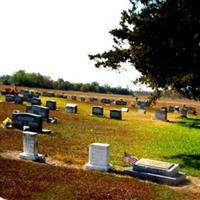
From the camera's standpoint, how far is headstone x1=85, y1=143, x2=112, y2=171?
19953 mm

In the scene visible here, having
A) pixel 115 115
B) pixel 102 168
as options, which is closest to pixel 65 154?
pixel 102 168

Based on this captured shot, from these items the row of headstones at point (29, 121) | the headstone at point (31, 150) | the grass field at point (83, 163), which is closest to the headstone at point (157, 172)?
the grass field at point (83, 163)

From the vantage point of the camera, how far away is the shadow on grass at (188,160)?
76.9 ft

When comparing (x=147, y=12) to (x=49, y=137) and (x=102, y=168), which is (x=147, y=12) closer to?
(x=49, y=137)

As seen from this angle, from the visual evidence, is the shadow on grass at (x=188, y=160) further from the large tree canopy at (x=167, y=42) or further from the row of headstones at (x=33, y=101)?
the row of headstones at (x=33, y=101)

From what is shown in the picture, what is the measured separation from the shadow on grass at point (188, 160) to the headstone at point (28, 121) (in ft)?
30.6

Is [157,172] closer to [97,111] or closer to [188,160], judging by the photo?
[188,160]

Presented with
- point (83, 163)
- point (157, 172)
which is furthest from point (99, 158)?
point (157, 172)

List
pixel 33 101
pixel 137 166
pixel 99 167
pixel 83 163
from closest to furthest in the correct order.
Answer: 1. pixel 137 166
2. pixel 99 167
3. pixel 83 163
4. pixel 33 101

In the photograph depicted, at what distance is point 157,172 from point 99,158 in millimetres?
2563

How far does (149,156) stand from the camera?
25641mm

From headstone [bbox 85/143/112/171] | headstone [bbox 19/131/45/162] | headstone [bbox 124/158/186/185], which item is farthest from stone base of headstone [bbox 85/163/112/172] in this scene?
headstone [bbox 19/131/45/162]

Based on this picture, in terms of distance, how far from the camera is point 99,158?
20.0 metres

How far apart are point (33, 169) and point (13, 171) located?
36.9 inches
